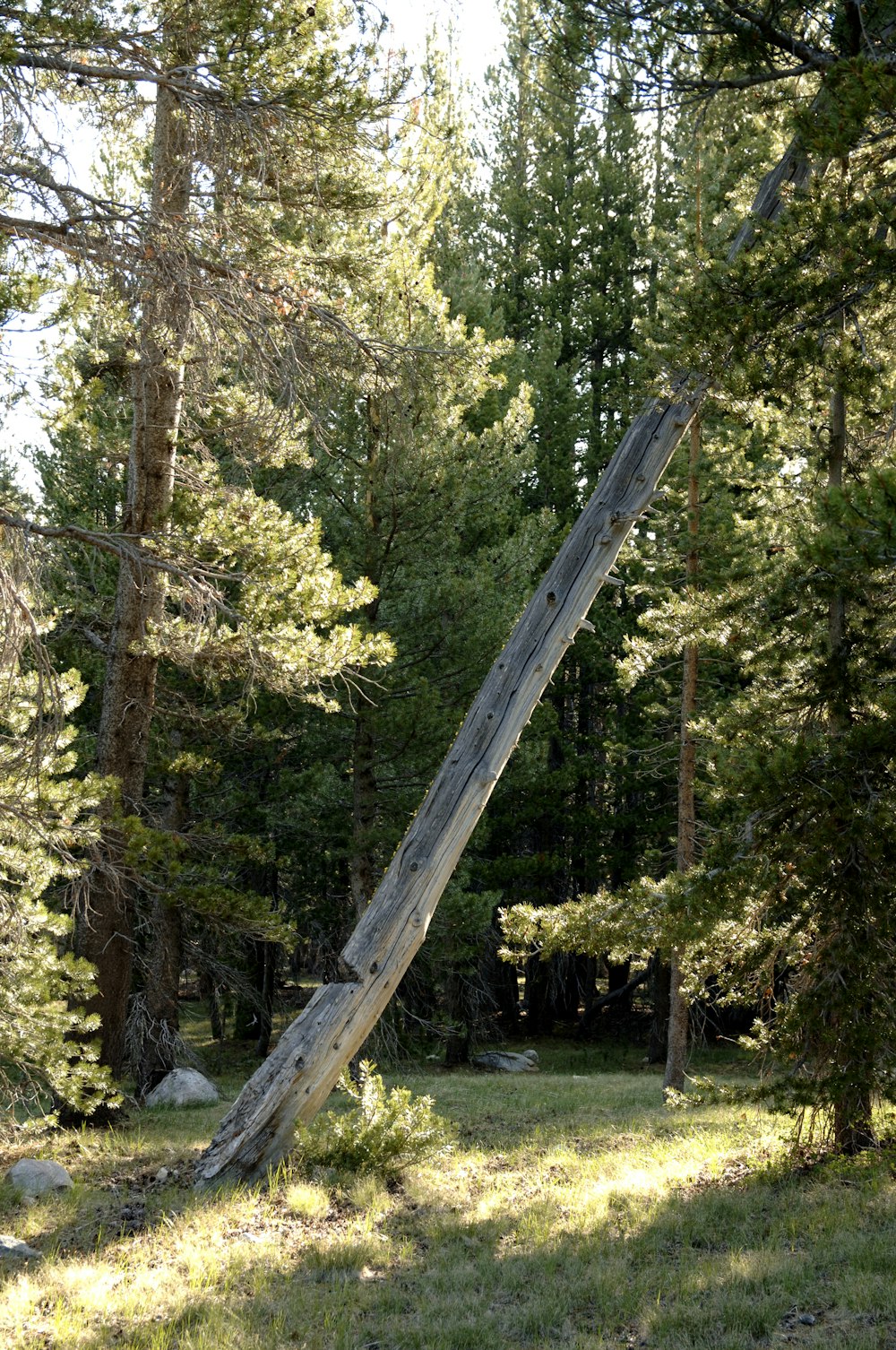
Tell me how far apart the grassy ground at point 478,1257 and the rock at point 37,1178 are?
0.21 metres

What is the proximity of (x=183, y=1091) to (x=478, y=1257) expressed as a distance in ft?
26.5

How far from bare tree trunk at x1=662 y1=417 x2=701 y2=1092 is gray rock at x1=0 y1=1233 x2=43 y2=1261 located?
871cm

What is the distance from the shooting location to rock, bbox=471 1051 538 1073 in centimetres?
1976

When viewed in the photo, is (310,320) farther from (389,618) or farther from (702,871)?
(389,618)

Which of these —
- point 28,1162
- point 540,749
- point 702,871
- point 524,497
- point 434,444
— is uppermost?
point 524,497

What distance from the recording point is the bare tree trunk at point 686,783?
43.6 ft

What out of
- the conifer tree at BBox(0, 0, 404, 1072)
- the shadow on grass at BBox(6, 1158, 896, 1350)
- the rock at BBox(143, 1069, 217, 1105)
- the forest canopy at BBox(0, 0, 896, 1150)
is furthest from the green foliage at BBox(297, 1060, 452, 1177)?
the rock at BBox(143, 1069, 217, 1105)

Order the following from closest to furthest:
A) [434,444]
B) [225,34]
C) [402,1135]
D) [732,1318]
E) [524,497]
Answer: [732,1318], [225,34], [402,1135], [434,444], [524,497]

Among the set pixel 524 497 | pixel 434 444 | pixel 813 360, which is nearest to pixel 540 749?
pixel 434 444

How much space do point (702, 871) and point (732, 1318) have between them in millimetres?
2582

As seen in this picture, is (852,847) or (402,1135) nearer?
(852,847)

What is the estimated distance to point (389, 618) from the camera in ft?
47.2

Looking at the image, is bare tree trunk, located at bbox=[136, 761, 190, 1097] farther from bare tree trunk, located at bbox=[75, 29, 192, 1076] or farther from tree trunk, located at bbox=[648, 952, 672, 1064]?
tree trunk, located at bbox=[648, 952, 672, 1064]

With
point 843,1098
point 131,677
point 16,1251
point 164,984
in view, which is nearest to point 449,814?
point 843,1098
